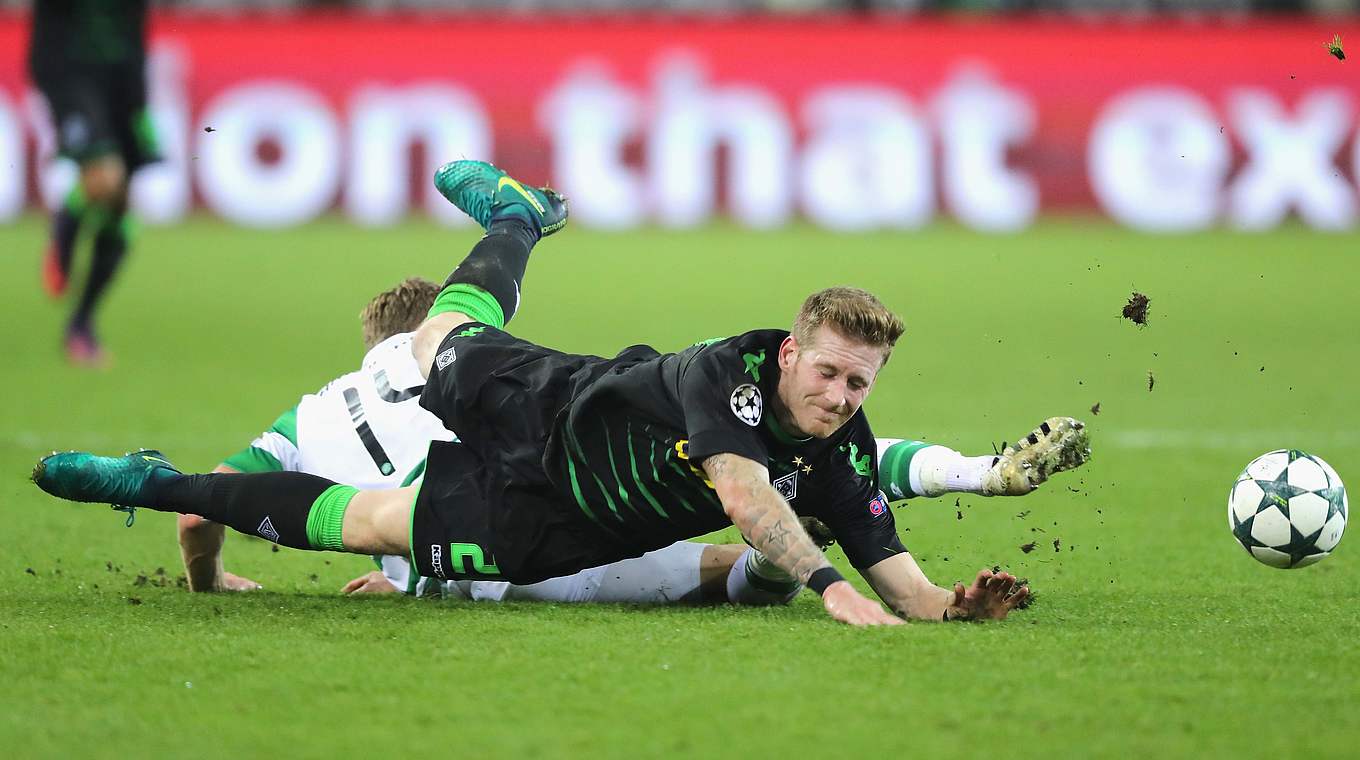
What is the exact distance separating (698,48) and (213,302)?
6.37m

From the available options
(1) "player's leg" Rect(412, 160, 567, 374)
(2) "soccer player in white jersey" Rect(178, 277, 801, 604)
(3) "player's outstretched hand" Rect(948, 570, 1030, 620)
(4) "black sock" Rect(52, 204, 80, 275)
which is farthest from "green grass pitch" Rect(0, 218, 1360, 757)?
(1) "player's leg" Rect(412, 160, 567, 374)

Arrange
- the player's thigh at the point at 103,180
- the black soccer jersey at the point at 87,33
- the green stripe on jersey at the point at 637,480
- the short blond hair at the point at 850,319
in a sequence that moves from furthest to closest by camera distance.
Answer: the black soccer jersey at the point at 87,33 → the player's thigh at the point at 103,180 → the green stripe on jersey at the point at 637,480 → the short blond hair at the point at 850,319

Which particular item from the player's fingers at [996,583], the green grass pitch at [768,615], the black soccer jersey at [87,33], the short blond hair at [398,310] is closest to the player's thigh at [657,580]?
the green grass pitch at [768,615]

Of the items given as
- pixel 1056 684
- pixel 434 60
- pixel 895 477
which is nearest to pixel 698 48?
pixel 434 60

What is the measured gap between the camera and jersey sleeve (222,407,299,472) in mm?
5355

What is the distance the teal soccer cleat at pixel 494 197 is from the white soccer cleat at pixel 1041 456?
6.87 ft

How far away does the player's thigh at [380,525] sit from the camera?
4816 millimetres

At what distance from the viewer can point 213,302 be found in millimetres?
13773

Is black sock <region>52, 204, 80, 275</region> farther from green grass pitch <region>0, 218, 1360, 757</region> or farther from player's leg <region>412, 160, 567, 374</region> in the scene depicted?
player's leg <region>412, 160, 567, 374</region>

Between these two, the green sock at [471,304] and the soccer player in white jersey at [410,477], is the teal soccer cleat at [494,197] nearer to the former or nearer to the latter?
the green sock at [471,304]

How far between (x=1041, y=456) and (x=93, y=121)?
786cm

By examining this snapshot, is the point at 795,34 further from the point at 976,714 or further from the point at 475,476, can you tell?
the point at 976,714

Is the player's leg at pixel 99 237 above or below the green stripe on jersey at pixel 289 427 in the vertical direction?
above

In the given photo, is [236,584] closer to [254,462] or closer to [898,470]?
[254,462]
